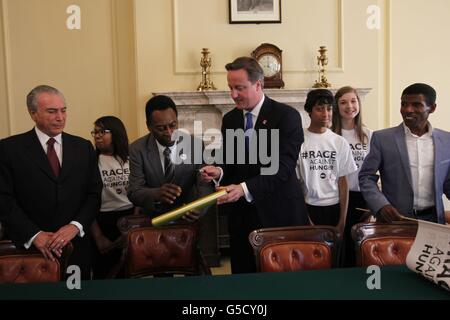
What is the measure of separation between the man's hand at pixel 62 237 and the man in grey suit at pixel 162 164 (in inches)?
14.4

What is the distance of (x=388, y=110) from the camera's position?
565cm

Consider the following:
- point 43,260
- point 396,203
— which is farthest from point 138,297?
point 396,203

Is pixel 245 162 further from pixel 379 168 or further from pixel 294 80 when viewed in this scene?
pixel 294 80

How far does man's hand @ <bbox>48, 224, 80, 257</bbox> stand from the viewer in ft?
7.05

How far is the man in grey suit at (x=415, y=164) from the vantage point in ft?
7.97

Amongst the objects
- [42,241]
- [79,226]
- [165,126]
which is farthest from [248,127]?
[42,241]

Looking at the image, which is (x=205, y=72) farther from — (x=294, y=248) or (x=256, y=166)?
(x=294, y=248)

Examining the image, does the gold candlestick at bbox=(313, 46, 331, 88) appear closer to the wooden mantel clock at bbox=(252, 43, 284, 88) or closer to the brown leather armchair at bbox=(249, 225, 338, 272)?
the wooden mantel clock at bbox=(252, 43, 284, 88)

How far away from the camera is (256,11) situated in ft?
17.7

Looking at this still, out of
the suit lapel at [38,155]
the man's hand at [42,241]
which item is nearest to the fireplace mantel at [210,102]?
the suit lapel at [38,155]

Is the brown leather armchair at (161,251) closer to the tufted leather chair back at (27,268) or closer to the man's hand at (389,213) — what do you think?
the tufted leather chair back at (27,268)

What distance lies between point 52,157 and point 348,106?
6.97 feet

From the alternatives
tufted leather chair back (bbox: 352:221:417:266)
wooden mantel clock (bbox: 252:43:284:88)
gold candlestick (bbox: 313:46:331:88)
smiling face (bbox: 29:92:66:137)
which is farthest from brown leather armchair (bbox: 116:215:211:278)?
gold candlestick (bbox: 313:46:331:88)

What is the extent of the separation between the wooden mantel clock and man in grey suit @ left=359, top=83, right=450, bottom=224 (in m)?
2.94
